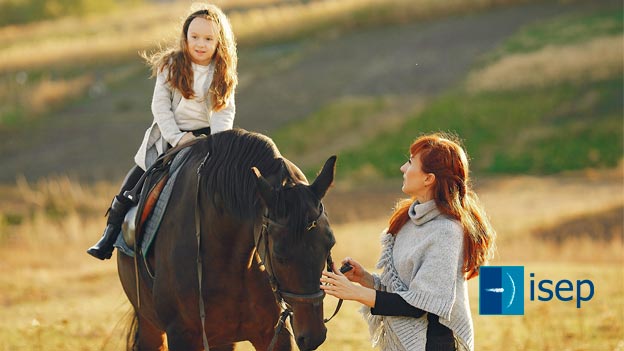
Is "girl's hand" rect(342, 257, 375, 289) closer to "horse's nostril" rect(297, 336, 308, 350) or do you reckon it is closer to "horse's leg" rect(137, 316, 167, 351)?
"horse's nostril" rect(297, 336, 308, 350)

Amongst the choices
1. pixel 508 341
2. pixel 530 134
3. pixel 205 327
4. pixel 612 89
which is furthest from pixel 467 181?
pixel 612 89

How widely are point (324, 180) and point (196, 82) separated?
1516 mm

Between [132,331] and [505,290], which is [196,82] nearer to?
[132,331]

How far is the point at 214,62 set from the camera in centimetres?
603

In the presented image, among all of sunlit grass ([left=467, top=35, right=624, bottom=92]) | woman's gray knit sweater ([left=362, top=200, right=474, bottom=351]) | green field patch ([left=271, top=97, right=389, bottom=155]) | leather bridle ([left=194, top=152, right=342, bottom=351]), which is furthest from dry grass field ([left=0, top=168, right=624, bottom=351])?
sunlit grass ([left=467, top=35, right=624, bottom=92])

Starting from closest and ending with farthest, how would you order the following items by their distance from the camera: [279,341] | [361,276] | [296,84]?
1. [361,276]
2. [279,341]
3. [296,84]

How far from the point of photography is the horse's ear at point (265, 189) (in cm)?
460

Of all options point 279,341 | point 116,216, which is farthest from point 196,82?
point 279,341

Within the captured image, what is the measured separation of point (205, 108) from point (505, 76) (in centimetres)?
3413

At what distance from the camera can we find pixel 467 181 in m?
4.85

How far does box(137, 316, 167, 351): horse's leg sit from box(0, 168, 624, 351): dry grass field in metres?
0.68

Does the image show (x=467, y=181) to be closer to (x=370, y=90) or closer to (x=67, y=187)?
(x=67, y=187)

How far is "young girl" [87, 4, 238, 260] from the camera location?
5887mm

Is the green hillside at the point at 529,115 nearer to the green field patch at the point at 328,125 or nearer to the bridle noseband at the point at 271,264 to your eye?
the green field patch at the point at 328,125
